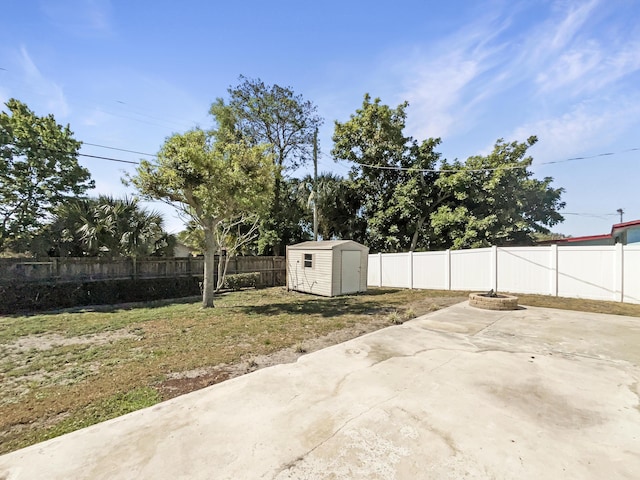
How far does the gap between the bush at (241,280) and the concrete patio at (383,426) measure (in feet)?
31.4

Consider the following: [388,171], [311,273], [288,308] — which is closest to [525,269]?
[311,273]

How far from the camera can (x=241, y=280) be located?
45.3 ft

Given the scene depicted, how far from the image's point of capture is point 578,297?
32.1 ft

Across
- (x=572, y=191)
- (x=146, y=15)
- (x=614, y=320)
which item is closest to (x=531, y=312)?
(x=614, y=320)

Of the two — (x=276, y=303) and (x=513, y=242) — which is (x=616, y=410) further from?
(x=513, y=242)

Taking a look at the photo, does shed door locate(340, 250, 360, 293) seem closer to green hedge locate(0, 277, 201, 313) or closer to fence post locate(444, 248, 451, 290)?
fence post locate(444, 248, 451, 290)

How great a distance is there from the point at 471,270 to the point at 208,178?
10.1 meters

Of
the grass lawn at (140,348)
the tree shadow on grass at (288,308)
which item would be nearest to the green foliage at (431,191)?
the grass lawn at (140,348)

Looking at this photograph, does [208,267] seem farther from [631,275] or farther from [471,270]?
[631,275]

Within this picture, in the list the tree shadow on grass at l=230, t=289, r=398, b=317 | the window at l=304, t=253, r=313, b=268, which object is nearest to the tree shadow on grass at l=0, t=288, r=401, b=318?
the tree shadow on grass at l=230, t=289, r=398, b=317

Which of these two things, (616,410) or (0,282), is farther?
(0,282)

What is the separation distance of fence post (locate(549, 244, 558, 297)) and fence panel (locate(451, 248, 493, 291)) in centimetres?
184

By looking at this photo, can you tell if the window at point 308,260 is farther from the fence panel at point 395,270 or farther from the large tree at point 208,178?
the fence panel at point 395,270

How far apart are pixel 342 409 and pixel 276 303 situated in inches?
281
